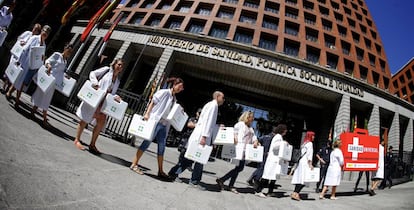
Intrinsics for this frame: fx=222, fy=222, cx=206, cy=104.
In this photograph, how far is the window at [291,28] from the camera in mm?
22472

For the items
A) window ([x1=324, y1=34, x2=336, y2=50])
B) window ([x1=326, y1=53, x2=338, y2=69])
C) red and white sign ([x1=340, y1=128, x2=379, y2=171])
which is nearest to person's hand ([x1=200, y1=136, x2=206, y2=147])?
red and white sign ([x1=340, y1=128, x2=379, y2=171])

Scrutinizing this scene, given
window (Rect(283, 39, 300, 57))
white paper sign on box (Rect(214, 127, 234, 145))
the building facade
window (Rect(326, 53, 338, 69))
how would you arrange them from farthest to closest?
window (Rect(326, 53, 338, 69)) → window (Rect(283, 39, 300, 57)) → the building facade → white paper sign on box (Rect(214, 127, 234, 145))

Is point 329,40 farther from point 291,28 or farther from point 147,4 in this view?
point 147,4

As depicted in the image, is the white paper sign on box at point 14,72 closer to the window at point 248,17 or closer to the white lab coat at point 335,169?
the white lab coat at point 335,169

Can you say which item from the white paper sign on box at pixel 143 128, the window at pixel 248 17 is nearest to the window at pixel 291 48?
the window at pixel 248 17

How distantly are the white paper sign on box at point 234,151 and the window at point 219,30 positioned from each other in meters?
18.2

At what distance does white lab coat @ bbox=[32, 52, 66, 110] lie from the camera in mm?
5160

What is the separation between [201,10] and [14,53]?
20228 millimetres

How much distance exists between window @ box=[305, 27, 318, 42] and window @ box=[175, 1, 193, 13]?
12467 millimetres

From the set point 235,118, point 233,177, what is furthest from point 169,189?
point 235,118

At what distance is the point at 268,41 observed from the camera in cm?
2136

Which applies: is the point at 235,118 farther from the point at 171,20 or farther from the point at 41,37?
the point at 41,37

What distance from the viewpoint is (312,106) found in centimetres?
2180

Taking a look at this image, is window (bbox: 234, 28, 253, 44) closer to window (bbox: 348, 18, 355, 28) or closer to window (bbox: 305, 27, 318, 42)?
window (bbox: 305, 27, 318, 42)
